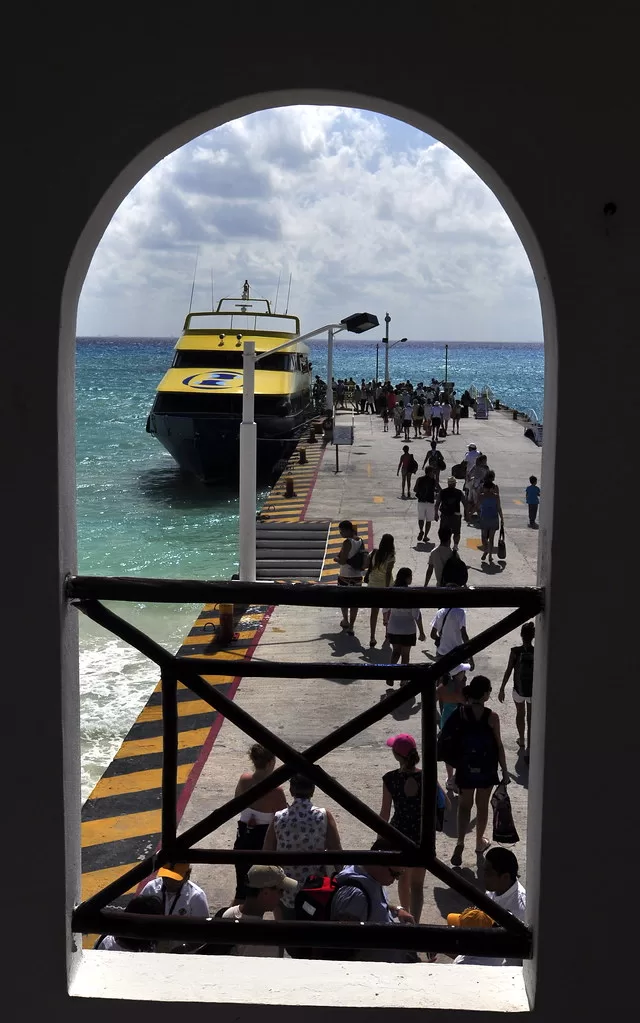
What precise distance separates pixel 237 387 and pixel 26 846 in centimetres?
3229

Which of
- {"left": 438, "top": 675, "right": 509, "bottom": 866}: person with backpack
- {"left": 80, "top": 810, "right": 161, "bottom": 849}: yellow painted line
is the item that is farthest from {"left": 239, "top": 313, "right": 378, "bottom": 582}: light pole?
{"left": 438, "top": 675, "right": 509, "bottom": 866}: person with backpack

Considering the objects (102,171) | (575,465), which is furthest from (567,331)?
(102,171)

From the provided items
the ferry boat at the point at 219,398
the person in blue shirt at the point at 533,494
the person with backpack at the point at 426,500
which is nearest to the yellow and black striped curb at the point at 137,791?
the person with backpack at the point at 426,500

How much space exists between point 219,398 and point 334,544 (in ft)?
48.0

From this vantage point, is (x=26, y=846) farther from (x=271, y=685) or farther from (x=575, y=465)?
(x=271, y=685)

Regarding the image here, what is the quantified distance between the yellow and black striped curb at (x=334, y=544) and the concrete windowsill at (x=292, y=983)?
49.2ft

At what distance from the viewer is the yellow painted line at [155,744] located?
11.2 metres

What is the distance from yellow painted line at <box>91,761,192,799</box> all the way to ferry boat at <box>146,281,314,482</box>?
A: 2458 cm

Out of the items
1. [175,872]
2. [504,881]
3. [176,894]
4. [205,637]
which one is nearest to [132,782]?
[205,637]

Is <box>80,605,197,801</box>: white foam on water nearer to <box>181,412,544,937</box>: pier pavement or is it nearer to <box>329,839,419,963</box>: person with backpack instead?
<box>181,412,544,937</box>: pier pavement

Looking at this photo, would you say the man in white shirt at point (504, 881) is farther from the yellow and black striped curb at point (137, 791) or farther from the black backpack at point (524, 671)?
the yellow and black striped curb at point (137, 791)

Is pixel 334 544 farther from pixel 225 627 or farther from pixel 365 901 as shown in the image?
pixel 365 901

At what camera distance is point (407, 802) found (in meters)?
6.46

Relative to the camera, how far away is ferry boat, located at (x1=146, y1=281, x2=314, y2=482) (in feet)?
116
